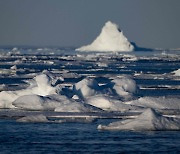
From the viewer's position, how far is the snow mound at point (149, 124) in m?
21.1

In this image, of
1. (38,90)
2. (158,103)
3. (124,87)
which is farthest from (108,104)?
(124,87)

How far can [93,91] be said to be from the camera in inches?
1152

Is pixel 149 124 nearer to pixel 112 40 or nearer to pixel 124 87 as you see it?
pixel 124 87

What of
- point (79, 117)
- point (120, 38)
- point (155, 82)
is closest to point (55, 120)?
point (79, 117)

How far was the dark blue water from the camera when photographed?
18.7 meters

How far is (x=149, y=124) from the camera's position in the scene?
69.2ft

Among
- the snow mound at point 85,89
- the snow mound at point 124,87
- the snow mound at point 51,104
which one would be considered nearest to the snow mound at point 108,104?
the snow mound at point 51,104

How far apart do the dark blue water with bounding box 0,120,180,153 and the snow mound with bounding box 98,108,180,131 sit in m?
0.25

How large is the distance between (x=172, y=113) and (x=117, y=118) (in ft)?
6.08

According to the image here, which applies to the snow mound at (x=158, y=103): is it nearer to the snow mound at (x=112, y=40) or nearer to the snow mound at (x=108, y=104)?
the snow mound at (x=108, y=104)

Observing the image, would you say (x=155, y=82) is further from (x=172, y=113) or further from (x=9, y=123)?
(x=9, y=123)

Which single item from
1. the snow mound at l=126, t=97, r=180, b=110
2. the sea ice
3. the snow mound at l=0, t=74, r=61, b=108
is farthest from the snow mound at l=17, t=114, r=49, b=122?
the snow mound at l=126, t=97, r=180, b=110

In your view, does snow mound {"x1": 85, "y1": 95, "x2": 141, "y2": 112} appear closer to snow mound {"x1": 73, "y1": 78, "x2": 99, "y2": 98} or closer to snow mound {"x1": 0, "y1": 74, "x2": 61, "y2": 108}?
snow mound {"x1": 73, "y1": 78, "x2": 99, "y2": 98}

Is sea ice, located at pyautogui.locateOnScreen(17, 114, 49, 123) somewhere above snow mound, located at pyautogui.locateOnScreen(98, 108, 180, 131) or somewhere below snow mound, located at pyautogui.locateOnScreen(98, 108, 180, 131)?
below
